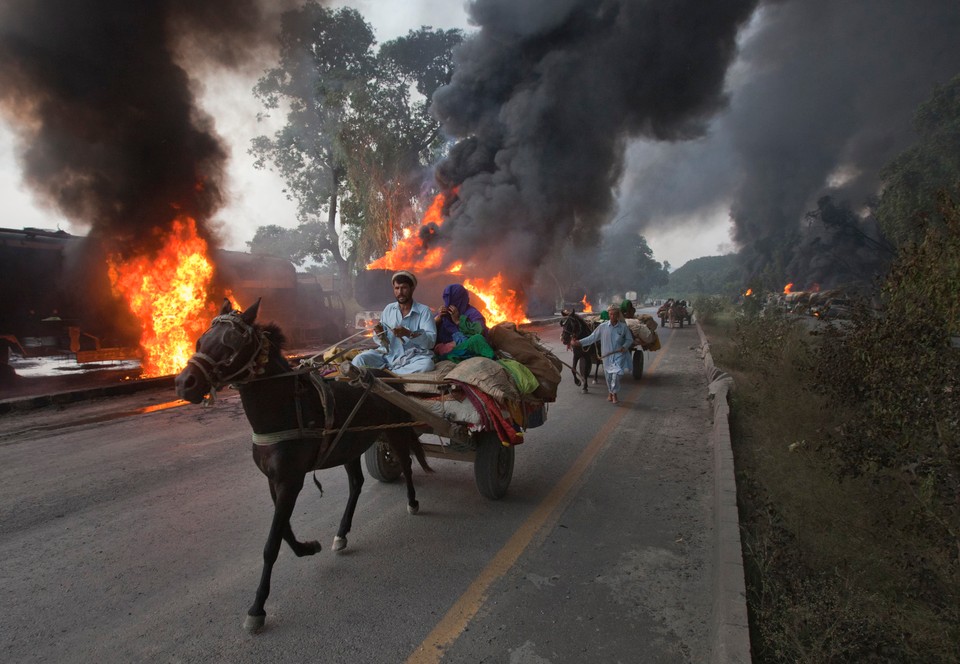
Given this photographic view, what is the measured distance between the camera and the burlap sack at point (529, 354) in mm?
5055

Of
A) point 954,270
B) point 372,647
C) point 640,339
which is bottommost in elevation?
point 372,647

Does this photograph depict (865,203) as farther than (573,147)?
Yes

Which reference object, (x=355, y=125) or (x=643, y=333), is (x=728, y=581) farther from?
(x=355, y=125)

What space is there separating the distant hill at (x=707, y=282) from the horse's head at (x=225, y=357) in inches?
2717

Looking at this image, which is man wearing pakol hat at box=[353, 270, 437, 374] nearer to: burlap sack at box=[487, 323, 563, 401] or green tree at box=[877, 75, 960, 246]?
burlap sack at box=[487, 323, 563, 401]

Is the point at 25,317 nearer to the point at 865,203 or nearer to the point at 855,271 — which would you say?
the point at 855,271

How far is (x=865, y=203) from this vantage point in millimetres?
52938

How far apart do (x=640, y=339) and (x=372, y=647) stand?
9442 millimetres

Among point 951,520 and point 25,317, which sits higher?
point 25,317

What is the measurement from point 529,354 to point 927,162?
32238 mm

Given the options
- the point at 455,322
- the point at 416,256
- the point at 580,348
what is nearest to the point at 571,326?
the point at 580,348

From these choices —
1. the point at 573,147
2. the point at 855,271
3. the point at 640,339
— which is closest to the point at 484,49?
the point at 573,147

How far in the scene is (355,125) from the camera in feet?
113

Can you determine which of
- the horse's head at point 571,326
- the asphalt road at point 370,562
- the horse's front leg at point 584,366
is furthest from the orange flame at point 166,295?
the horse's front leg at point 584,366
